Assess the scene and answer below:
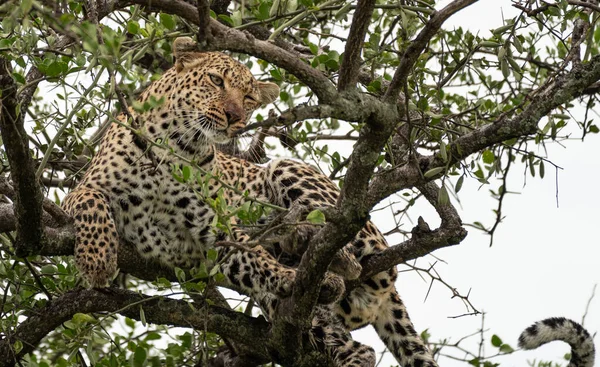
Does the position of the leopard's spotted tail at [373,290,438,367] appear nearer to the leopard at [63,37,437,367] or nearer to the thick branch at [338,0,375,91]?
the leopard at [63,37,437,367]

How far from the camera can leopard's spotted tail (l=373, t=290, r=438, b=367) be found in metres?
6.95

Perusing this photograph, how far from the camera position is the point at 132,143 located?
24.7ft

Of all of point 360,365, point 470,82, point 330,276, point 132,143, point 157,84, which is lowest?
point 360,365

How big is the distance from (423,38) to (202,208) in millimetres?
3179

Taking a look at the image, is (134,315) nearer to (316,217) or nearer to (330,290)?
(330,290)

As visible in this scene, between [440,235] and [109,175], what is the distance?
2501mm

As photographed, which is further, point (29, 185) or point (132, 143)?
point (132, 143)

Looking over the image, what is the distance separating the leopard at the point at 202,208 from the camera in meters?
6.73

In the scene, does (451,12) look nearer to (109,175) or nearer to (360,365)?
(360,365)

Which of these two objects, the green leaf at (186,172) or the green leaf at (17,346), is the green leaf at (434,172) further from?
the green leaf at (17,346)

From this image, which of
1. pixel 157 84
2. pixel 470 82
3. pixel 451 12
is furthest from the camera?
pixel 470 82

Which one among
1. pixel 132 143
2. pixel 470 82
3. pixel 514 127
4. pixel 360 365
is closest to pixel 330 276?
pixel 360 365

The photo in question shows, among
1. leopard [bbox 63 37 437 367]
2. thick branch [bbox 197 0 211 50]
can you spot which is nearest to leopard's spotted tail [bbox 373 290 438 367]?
leopard [bbox 63 37 437 367]

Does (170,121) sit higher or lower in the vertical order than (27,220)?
higher
